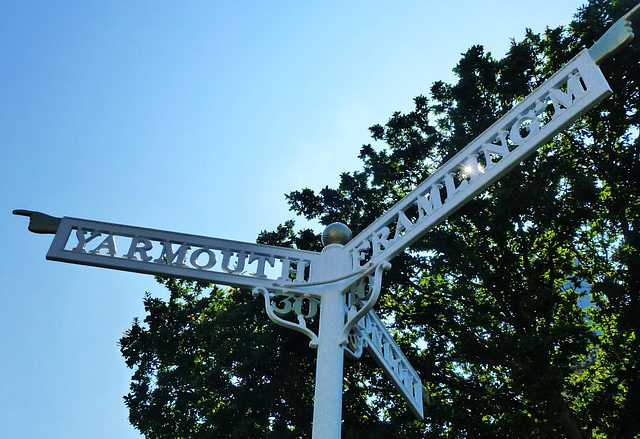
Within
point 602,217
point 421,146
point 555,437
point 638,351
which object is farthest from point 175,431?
point 602,217

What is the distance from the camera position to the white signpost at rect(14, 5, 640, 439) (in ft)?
10.3

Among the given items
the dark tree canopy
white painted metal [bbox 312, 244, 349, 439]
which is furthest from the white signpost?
the dark tree canopy

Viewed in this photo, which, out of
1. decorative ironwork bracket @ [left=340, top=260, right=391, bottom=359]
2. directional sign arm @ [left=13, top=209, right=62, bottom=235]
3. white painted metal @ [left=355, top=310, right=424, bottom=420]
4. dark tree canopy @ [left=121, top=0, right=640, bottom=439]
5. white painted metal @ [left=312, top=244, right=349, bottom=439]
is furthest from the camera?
dark tree canopy @ [left=121, top=0, right=640, bottom=439]

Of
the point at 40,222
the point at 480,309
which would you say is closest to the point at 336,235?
the point at 40,222

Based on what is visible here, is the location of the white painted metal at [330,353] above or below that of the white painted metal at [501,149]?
below

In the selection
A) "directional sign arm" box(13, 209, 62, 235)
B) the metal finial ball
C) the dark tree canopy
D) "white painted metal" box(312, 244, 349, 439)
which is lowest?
"white painted metal" box(312, 244, 349, 439)

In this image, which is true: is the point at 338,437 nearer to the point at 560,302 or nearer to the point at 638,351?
the point at 638,351

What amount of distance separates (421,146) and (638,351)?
221 inches

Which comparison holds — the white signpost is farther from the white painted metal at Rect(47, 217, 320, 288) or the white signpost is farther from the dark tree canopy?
the dark tree canopy

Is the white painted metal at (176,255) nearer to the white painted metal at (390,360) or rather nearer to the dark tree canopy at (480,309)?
the white painted metal at (390,360)

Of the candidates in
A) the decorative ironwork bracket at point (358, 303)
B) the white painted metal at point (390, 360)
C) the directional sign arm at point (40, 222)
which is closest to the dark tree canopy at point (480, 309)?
the white painted metal at point (390, 360)

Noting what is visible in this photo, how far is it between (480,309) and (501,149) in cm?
699

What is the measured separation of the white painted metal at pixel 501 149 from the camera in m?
3.05

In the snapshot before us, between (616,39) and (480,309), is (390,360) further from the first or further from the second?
(480,309)
